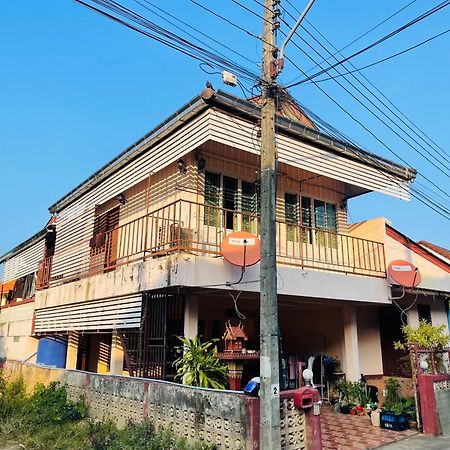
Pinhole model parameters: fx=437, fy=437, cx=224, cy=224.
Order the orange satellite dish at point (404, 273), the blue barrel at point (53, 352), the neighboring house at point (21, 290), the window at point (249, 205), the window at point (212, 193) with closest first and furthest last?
the window at point (212, 193)
the orange satellite dish at point (404, 273)
the window at point (249, 205)
the blue barrel at point (53, 352)
the neighboring house at point (21, 290)

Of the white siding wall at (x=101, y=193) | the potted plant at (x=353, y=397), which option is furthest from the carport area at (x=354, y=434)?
the white siding wall at (x=101, y=193)

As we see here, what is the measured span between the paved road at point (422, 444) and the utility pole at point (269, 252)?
3.10 meters

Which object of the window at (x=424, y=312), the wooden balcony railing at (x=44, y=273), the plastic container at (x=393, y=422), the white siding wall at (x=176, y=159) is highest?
the white siding wall at (x=176, y=159)

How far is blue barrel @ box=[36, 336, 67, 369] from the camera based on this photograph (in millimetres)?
12805

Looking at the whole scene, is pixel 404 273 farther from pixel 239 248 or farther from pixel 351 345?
pixel 239 248

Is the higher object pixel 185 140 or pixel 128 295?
pixel 185 140

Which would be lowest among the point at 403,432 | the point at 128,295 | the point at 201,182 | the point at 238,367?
the point at 403,432

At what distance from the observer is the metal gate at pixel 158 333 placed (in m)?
7.98

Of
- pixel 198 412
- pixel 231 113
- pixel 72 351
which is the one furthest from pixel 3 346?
pixel 231 113

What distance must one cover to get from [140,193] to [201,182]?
8.08ft

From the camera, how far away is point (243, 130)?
26.7 ft

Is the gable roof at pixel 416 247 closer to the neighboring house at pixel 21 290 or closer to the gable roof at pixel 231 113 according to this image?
the gable roof at pixel 231 113

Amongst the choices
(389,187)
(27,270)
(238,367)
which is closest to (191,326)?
(238,367)

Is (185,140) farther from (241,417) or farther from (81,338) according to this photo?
(81,338)
